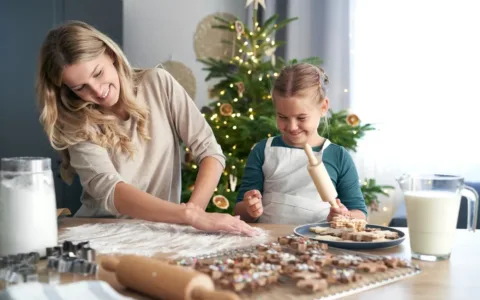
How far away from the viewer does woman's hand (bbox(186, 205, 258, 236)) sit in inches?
57.1

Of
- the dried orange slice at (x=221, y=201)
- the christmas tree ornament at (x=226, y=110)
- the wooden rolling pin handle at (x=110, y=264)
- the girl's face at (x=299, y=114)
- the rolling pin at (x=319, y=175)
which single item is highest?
the christmas tree ornament at (x=226, y=110)

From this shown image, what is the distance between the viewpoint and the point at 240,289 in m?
0.94

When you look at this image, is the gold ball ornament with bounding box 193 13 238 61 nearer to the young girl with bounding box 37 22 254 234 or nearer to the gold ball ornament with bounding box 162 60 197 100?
the gold ball ornament with bounding box 162 60 197 100

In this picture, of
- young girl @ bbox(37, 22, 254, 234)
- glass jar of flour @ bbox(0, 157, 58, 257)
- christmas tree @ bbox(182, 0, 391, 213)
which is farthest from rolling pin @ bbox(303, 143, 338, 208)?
christmas tree @ bbox(182, 0, 391, 213)

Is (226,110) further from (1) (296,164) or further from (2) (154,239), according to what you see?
(2) (154,239)

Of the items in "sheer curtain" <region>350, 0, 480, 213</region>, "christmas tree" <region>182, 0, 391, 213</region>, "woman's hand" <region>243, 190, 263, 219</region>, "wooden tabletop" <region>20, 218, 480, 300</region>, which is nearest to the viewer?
"wooden tabletop" <region>20, 218, 480, 300</region>

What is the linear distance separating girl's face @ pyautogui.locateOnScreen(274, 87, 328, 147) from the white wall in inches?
110

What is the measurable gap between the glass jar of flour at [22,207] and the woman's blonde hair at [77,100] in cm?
64

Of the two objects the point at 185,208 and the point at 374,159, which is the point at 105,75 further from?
the point at 374,159

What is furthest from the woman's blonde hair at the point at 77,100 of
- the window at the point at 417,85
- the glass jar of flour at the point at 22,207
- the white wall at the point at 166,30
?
the white wall at the point at 166,30

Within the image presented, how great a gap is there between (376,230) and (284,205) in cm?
53

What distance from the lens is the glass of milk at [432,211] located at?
1221mm

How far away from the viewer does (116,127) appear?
6.40ft

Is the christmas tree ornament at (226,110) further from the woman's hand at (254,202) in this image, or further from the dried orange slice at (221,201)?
the woman's hand at (254,202)
